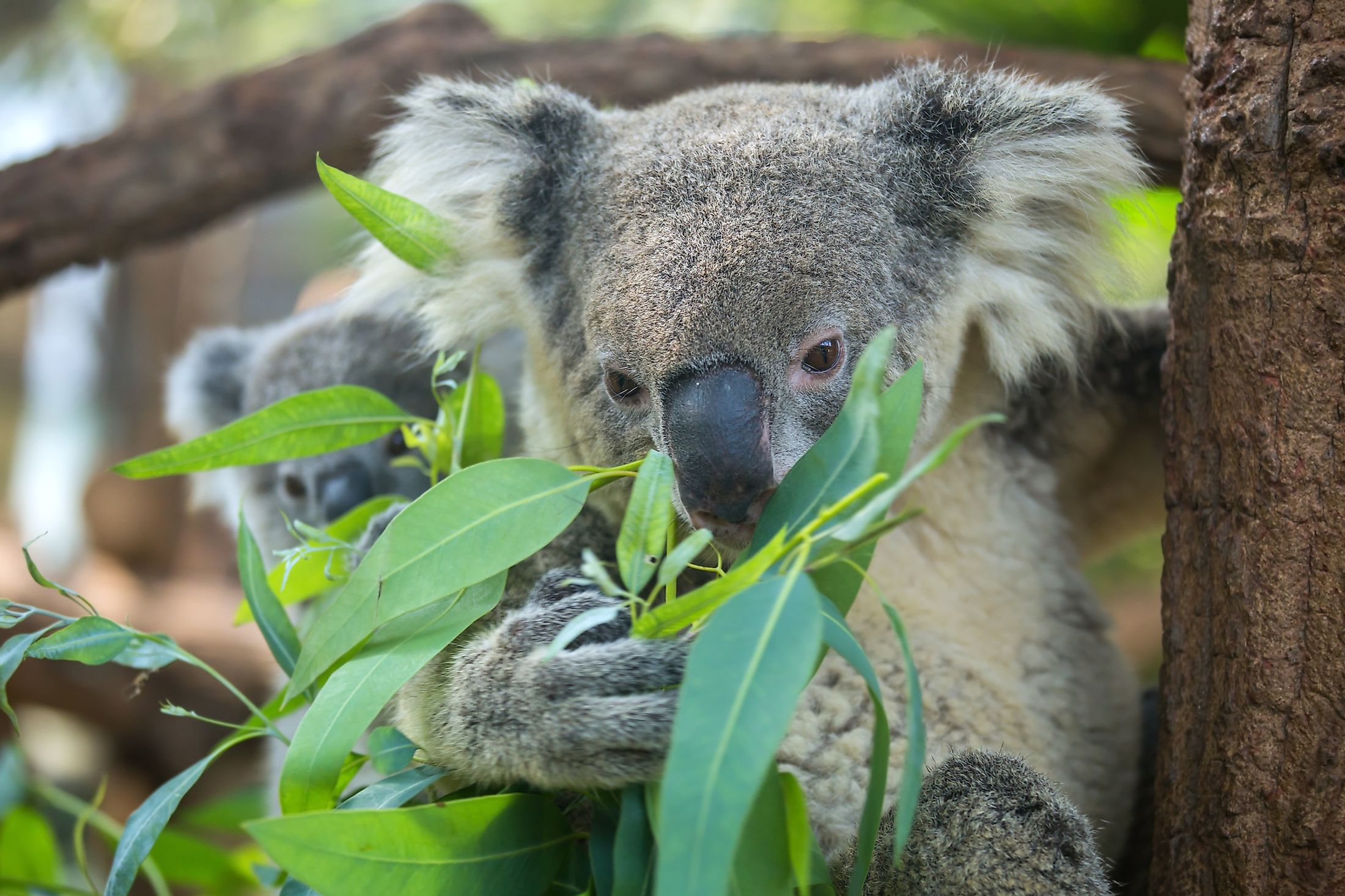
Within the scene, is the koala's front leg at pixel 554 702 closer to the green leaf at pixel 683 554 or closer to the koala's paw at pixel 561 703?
the koala's paw at pixel 561 703

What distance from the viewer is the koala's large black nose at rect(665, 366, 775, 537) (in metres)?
1.47

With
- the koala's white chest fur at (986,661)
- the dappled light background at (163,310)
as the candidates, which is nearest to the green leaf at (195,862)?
the dappled light background at (163,310)

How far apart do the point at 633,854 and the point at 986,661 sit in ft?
3.22

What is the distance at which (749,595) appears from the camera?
3.70 ft

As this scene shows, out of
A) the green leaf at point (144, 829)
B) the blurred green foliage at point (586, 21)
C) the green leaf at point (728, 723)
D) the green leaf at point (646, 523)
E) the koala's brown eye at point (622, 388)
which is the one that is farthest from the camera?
the blurred green foliage at point (586, 21)

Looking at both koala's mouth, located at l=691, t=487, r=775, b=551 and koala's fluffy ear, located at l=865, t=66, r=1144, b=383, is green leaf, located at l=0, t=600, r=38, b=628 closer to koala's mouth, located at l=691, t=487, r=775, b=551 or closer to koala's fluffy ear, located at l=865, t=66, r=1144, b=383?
koala's mouth, located at l=691, t=487, r=775, b=551

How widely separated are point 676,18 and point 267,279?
268 inches

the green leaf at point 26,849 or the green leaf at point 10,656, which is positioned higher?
the green leaf at point 10,656

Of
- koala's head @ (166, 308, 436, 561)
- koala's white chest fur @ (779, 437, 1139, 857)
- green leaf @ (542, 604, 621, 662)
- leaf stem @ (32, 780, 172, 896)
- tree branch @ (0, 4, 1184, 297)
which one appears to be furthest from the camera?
tree branch @ (0, 4, 1184, 297)

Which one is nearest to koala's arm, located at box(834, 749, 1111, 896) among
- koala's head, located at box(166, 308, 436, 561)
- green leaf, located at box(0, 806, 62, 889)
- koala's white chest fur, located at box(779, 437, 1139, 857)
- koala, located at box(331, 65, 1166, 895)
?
koala, located at box(331, 65, 1166, 895)

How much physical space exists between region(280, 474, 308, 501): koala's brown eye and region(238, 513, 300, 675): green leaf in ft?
4.02

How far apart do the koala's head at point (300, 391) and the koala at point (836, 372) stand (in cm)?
67

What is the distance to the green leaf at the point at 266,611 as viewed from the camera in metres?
1.82

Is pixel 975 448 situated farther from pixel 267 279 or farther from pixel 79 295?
pixel 267 279
